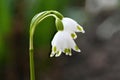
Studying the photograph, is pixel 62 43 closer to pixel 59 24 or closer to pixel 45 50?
pixel 59 24

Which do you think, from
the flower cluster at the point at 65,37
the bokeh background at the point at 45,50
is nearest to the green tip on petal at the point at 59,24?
the flower cluster at the point at 65,37

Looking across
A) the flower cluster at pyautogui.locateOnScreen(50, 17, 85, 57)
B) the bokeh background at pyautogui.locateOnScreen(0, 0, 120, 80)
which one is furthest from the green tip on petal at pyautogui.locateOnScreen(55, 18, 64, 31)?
the bokeh background at pyautogui.locateOnScreen(0, 0, 120, 80)

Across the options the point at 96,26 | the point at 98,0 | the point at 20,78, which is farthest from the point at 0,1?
the point at 98,0

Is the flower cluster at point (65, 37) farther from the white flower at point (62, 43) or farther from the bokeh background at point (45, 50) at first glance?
the bokeh background at point (45, 50)

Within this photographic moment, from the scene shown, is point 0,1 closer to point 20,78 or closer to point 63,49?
point 20,78

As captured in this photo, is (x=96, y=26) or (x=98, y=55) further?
(x=96, y=26)
